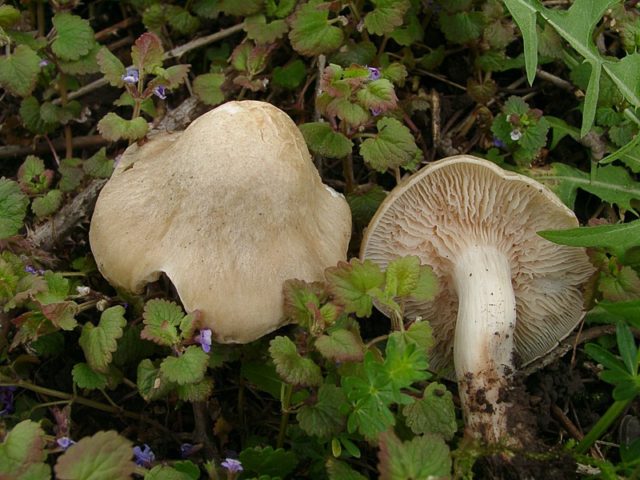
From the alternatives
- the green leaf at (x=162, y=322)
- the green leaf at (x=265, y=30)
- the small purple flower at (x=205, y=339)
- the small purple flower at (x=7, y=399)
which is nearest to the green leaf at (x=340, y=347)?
the small purple flower at (x=205, y=339)

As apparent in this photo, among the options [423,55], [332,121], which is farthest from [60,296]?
[423,55]

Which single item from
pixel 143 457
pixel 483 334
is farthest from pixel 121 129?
pixel 483 334

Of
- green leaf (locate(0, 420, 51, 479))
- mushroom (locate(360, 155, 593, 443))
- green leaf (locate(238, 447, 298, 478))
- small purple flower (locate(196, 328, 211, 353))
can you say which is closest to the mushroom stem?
mushroom (locate(360, 155, 593, 443))

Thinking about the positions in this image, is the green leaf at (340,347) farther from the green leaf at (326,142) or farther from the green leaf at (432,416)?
the green leaf at (326,142)

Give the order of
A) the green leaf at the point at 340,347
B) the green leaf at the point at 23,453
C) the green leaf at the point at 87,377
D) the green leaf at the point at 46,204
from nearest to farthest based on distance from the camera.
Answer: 1. the green leaf at the point at 23,453
2. the green leaf at the point at 340,347
3. the green leaf at the point at 87,377
4. the green leaf at the point at 46,204

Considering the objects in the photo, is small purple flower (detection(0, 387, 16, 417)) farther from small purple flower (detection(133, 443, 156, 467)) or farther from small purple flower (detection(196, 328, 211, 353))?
small purple flower (detection(196, 328, 211, 353))

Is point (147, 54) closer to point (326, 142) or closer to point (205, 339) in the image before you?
point (326, 142)

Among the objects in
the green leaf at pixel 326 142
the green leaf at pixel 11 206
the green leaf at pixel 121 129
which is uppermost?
the green leaf at pixel 121 129
